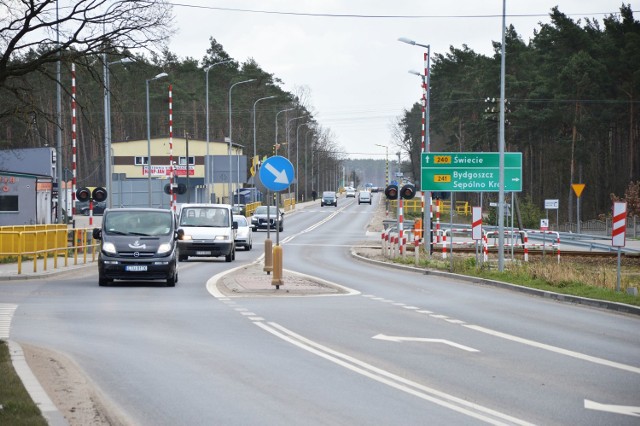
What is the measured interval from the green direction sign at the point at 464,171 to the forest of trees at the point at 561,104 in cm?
2418

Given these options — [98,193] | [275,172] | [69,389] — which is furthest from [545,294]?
[98,193]

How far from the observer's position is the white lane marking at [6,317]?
Result: 1595cm

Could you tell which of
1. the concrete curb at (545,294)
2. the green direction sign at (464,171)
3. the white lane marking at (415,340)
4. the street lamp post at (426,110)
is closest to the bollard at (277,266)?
the concrete curb at (545,294)

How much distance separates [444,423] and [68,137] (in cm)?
12382

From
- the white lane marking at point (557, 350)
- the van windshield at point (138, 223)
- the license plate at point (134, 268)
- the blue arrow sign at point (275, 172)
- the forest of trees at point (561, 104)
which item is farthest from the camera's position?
the forest of trees at point (561, 104)

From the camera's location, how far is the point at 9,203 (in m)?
59.2

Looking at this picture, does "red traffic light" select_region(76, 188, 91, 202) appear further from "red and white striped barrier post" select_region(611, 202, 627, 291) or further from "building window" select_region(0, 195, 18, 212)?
"red and white striped barrier post" select_region(611, 202, 627, 291)

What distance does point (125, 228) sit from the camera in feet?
91.9

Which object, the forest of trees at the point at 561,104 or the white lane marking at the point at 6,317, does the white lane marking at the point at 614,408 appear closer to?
the white lane marking at the point at 6,317

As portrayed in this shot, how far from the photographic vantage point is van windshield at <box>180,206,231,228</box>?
42062 millimetres

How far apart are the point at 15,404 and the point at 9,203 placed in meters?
51.9

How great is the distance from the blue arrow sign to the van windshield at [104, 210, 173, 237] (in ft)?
15.5

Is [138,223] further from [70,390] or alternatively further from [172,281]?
[70,390]

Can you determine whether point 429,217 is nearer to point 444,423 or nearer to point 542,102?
point 444,423
